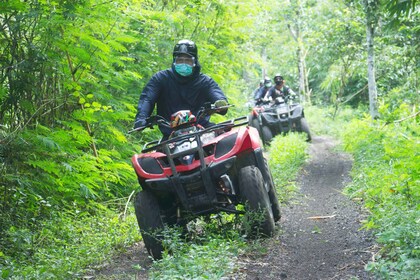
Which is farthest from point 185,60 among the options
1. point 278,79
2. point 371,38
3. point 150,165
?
point 278,79

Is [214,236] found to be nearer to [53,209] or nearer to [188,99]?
[188,99]

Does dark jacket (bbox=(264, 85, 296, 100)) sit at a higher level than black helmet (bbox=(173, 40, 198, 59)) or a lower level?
lower

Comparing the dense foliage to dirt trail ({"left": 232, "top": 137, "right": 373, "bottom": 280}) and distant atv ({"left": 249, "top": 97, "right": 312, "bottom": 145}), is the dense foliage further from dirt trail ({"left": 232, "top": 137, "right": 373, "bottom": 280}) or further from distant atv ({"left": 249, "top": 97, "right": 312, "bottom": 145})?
distant atv ({"left": 249, "top": 97, "right": 312, "bottom": 145})

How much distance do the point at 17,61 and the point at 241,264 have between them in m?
4.64

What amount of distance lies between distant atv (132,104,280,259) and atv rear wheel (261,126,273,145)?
12.6 m

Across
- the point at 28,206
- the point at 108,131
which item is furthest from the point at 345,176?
the point at 28,206

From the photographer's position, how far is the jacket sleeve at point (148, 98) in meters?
7.71

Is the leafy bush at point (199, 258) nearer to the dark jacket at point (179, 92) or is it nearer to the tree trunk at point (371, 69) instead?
the dark jacket at point (179, 92)

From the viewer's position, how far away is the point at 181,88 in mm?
8016

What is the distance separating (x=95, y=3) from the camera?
970 centimetres

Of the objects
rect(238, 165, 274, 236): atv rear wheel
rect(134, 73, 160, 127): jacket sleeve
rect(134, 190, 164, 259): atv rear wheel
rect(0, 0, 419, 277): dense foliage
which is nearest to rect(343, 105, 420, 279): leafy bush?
rect(0, 0, 419, 277): dense foliage

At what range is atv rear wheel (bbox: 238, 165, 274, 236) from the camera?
691 centimetres

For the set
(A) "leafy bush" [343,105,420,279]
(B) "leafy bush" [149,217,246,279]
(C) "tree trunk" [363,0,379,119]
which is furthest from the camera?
(C) "tree trunk" [363,0,379,119]

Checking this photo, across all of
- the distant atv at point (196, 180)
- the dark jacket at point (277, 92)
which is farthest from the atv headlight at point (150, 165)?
the dark jacket at point (277, 92)
